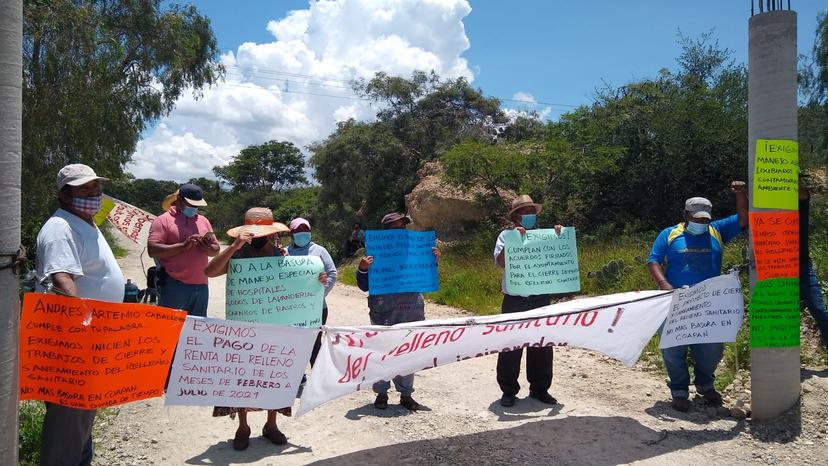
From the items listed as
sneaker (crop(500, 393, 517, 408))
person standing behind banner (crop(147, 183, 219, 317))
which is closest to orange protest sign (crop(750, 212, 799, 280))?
sneaker (crop(500, 393, 517, 408))

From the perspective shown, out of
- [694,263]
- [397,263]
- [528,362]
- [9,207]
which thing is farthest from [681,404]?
[9,207]

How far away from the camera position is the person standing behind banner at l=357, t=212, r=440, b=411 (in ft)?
18.4

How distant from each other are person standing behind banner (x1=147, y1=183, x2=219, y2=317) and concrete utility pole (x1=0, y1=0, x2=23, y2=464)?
193 centimetres

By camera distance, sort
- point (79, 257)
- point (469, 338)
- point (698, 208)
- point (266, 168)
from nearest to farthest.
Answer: point (79, 257) → point (469, 338) → point (698, 208) → point (266, 168)

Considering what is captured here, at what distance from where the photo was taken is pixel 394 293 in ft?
18.5

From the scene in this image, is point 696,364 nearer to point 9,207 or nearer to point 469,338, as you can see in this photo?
point 469,338

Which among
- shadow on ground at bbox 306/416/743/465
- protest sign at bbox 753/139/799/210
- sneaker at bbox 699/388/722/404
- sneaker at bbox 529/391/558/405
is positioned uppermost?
protest sign at bbox 753/139/799/210

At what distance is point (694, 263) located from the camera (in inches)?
213

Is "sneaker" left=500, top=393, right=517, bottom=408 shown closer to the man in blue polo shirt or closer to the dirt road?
the dirt road

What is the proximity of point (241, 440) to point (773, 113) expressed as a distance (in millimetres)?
4869

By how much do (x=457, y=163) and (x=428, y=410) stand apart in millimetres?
13072

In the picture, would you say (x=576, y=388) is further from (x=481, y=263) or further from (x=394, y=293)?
(x=481, y=263)

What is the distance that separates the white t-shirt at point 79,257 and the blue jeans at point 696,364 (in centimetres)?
443

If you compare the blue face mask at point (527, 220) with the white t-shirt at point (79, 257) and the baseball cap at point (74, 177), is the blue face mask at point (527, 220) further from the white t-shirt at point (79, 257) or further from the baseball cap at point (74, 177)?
the baseball cap at point (74, 177)
